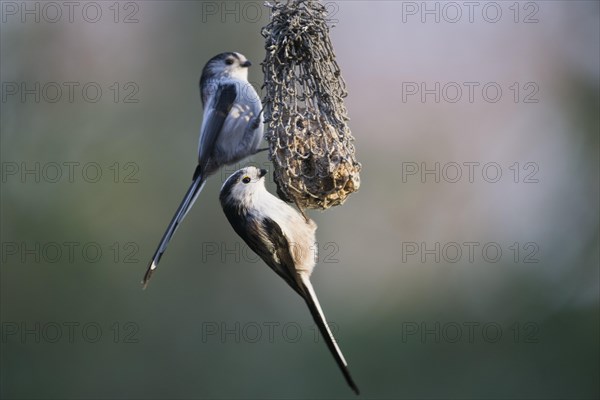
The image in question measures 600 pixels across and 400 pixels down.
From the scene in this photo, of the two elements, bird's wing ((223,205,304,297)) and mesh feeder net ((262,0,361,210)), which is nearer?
mesh feeder net ((262,0,361,210))

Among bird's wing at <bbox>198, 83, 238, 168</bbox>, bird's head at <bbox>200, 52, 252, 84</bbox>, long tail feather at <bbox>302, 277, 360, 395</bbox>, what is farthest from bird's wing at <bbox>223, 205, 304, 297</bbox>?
bird's head at <bbox>200, 52, 252, 84</bbox>

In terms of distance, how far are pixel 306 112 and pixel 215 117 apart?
0.85 m

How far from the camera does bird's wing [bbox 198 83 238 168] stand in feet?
14.7

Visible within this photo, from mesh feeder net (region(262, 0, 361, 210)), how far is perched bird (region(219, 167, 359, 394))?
4.1 inches

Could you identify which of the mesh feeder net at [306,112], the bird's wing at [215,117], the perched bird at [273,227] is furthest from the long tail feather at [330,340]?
the bird's wing at [215,117]

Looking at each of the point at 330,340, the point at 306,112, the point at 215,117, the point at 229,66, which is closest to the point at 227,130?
the point at 215,117

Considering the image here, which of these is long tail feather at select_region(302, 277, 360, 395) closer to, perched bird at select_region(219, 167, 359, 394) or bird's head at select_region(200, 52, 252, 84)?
perched bird at select_region(219, 167, 359, 394)

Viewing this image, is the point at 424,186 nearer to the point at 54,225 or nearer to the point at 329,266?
the point at 329,266

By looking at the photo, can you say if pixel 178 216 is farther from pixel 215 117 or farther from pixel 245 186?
pixel 215 117

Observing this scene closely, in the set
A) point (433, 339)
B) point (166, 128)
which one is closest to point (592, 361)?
point (433, 339)

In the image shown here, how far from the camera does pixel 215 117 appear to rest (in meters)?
4.52

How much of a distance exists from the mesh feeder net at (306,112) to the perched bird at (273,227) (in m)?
0.10

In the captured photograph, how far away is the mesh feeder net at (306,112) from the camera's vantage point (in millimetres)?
3727

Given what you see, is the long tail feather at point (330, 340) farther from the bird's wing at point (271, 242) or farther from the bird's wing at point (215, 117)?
the bird's wing at point (215, 117)
